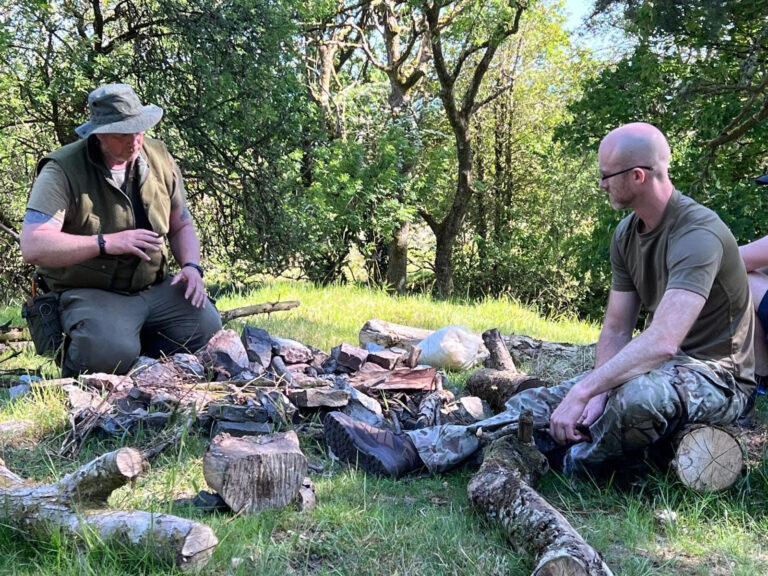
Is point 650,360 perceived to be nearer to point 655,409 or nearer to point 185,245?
point 655,409

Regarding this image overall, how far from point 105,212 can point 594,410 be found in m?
3.33

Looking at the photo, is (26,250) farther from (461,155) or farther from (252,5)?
Result: (461,155)

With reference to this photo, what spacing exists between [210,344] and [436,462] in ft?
6.38

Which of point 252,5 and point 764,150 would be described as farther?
point 764,150

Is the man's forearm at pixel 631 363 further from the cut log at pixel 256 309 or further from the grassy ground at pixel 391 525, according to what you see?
the cut log at pixel 256 309

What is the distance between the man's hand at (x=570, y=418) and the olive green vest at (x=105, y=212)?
3.03 m

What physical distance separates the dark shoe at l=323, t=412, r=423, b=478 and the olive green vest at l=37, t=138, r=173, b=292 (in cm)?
207

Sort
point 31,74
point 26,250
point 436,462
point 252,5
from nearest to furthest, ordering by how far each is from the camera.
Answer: point 436,462, point 26,250, point 252,5, point 31,74

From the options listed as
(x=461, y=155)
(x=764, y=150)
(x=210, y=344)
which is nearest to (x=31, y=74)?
(x=210, y=344)

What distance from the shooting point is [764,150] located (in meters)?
10.2

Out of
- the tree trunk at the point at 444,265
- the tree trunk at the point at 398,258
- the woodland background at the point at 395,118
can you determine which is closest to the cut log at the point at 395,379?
the woodland background at the point at 395,118

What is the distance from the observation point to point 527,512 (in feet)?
7.46

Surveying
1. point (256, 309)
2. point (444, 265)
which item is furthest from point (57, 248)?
point (444, 265)

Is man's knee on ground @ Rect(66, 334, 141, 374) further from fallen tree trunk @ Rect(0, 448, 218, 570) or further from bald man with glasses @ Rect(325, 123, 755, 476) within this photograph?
fallen tree trunk @ Rect(0, 448, 218, 570)
